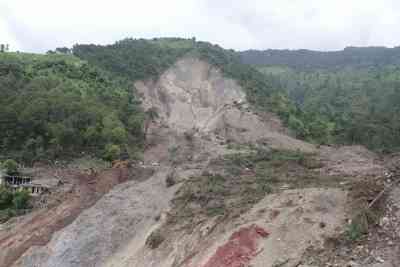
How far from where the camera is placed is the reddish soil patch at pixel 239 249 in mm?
18367

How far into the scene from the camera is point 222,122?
63.5 metres

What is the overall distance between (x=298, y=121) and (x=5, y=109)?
3590 cm

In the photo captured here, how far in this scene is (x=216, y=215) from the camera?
78.5 ft

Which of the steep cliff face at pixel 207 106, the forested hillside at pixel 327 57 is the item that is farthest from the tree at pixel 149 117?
the forested hillside at pixel 327 57

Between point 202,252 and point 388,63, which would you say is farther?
point 388,63

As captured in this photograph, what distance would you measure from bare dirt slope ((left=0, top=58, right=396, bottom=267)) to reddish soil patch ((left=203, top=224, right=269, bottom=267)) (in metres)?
0.04

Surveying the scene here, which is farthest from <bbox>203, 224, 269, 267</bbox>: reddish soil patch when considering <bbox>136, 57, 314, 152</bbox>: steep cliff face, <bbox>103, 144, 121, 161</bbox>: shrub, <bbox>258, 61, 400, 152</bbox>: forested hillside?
<bbox>258, 61, 400, 152</bbox>: forested hillside

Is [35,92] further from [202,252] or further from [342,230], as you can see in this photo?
[342,230]

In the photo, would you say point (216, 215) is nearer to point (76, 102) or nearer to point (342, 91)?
point (76, 102)

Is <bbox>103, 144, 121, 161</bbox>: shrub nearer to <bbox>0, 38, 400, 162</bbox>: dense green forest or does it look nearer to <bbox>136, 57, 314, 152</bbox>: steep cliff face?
<bbox>0, 38, 400, 162</bbox>: dense green forest

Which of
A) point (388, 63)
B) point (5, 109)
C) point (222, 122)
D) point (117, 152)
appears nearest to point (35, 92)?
point (5, 109)

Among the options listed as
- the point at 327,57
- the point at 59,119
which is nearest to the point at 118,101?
the point at 59,119

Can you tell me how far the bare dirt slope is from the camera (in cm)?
1888

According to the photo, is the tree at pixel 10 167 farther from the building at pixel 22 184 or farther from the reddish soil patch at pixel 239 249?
the reddish soil patch at pixel 239 249
